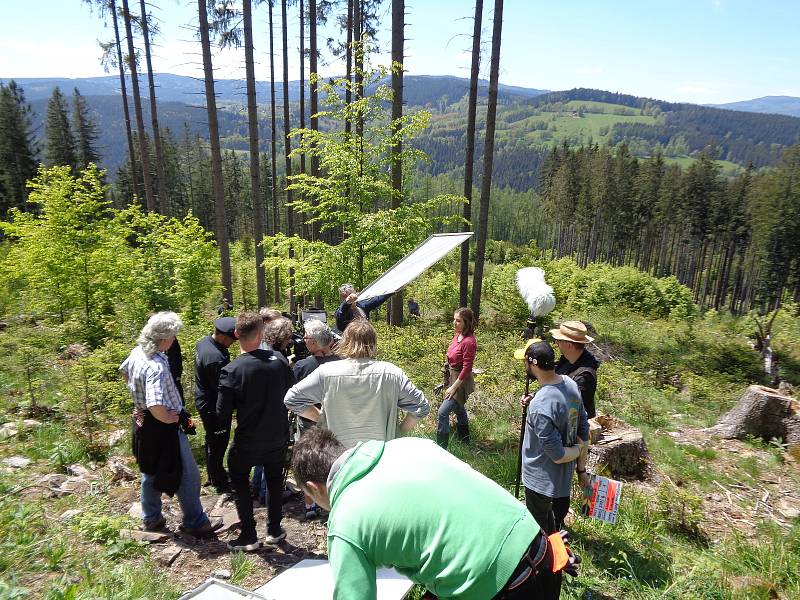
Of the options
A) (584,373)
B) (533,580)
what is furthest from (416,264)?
(533,580)

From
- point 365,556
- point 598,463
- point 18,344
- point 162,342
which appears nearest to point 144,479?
point 162,342

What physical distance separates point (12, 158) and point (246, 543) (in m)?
49.3

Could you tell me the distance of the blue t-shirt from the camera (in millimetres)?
3383

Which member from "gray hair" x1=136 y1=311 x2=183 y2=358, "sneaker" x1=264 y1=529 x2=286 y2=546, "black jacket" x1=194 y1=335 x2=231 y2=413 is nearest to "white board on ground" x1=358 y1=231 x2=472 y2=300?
"black jacket" x1=194 y1=335 x2=231 y2=413

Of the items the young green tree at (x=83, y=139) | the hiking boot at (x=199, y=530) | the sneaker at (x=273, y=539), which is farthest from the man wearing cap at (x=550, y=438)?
the young green tree at (x=83, y=139)

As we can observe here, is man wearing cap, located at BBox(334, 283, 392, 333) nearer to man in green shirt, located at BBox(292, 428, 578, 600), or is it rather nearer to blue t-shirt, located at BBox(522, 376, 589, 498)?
blue t-shirt, located at BBox(522, 376, 589, 498)

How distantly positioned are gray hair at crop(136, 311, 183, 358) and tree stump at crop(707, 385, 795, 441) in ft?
27.1

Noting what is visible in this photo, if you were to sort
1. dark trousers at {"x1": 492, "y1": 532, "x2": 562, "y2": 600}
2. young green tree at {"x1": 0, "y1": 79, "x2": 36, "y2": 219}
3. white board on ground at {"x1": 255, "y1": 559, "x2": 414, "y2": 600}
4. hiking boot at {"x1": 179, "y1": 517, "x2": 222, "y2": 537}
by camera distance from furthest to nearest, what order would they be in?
young green tree at {"x1": 0, "y1": 79, "x2": 36, "y2": 219} < hiking boot at {"x1": 179, "y1": 517, "x2": 222, "y2": 537} < white board on ground at {"x1": 255, "y1": 559, "x2": 414, "y2": 600} < dark trousers at {"x1": 492, "y1": 532, "x2": 562, "y2": 600}

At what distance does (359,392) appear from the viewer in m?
3.46

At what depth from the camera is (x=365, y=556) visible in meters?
1.52

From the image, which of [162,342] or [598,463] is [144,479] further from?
[598,463]

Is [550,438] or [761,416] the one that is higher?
[550,438]

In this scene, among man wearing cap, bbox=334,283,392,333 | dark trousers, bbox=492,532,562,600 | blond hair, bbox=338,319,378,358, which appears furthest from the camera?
man wearing cap, bbox=334,283,392,333

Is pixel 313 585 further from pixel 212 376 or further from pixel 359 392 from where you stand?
pixel 212 376
